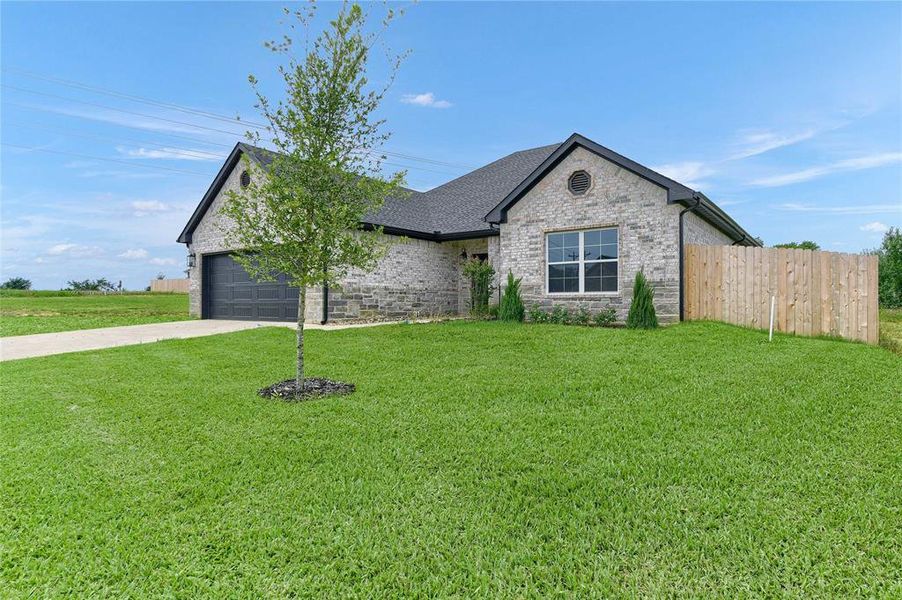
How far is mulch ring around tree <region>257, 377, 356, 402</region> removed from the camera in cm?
528

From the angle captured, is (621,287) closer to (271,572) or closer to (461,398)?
(461,398)

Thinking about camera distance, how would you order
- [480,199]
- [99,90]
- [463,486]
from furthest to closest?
1. [99,90]
2. [480,199]
3. [463,486]

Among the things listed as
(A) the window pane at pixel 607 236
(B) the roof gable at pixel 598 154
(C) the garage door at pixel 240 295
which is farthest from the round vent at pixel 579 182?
(C) the garage door at pixel 240 295

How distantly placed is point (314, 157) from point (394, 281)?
31.1 feet

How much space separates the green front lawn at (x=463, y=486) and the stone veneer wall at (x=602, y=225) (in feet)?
16.8

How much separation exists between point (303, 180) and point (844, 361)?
8.70 meters

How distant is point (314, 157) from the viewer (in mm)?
5395

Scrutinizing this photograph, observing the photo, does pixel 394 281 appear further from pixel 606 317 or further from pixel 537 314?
pixel 606 317

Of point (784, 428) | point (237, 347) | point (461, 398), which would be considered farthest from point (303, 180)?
point (784, 428)

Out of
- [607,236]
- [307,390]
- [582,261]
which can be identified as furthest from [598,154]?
[307,390]

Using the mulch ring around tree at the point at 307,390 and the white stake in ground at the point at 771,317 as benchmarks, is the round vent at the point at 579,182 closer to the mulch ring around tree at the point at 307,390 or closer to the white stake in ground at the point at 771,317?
the white stake in ground at the point at 771,317

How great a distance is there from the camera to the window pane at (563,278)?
12039mm

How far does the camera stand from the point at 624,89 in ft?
42.5

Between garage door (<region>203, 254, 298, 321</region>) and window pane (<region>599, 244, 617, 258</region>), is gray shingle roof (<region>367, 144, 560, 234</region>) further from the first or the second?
window pane (<region>599, 244, 617, 258</region>)
